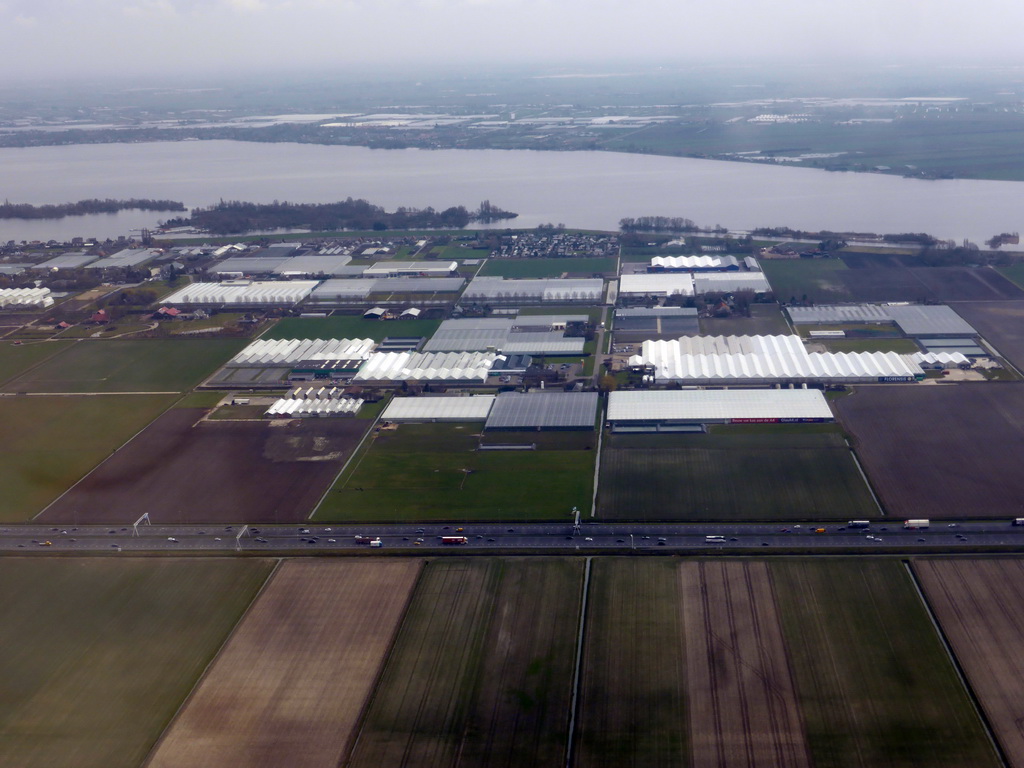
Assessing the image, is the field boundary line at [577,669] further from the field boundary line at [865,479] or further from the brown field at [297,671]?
the field boundary line at [865,479]

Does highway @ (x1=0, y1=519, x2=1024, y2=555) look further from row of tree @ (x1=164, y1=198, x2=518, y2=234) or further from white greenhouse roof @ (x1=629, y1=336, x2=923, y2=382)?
row of tree @ (x1=164, y1=198, x2=518, y2=234)

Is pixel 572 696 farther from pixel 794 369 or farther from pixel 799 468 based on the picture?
pixel 794 369

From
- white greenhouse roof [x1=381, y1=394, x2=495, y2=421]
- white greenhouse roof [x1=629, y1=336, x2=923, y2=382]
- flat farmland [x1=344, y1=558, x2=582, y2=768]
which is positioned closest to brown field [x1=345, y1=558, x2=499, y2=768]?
flat farmland [x1=344, y1=558, x2=582, y2=768]

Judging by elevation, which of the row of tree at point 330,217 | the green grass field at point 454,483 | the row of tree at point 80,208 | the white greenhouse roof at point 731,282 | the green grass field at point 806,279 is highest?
the green grass field at point 454,483

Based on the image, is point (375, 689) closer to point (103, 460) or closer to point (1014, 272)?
point (103, 460)

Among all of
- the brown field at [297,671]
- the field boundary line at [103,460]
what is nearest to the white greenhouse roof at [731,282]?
the field boundary line at [103,460]

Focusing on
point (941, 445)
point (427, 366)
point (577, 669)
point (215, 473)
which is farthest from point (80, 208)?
point (941, 445)
